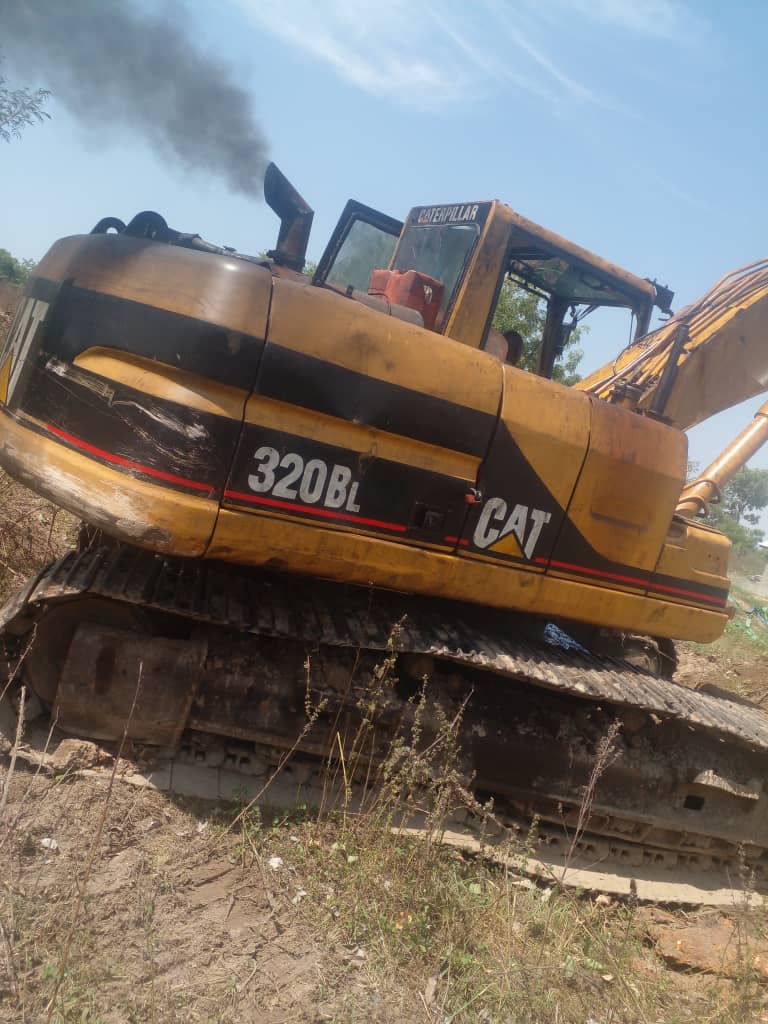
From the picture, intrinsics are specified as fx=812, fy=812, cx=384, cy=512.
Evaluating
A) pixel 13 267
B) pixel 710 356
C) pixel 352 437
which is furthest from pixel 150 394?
pixel 13 267

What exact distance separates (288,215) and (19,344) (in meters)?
1.20

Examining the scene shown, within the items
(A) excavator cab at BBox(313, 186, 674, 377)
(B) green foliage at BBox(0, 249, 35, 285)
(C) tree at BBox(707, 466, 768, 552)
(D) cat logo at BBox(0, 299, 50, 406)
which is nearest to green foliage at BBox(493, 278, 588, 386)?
(A) excavator cab at BBox(313, 186, 674, 377)

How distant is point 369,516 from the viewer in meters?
3.14

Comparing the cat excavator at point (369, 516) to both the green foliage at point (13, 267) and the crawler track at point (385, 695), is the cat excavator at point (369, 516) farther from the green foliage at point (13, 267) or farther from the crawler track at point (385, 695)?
the green foliage at point (13, 267)

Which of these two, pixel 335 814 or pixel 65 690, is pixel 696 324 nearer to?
pixel 335 814

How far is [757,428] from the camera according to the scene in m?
5.29

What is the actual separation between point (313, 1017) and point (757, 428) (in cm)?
443

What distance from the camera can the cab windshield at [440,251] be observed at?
3.74 meters

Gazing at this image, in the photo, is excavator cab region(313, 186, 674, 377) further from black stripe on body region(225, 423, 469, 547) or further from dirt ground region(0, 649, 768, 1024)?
dirt ground region(0, 649, 768, 1024)

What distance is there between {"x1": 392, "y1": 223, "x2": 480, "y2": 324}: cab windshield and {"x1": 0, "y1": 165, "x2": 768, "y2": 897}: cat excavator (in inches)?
0.6

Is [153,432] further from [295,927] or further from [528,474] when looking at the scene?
[295,927]

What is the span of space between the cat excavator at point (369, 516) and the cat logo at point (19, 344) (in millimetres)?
20

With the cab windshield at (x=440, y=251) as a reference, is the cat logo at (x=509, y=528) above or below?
below

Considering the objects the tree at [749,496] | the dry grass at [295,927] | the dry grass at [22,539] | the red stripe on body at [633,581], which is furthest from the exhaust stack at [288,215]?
the tree at [749,496]
